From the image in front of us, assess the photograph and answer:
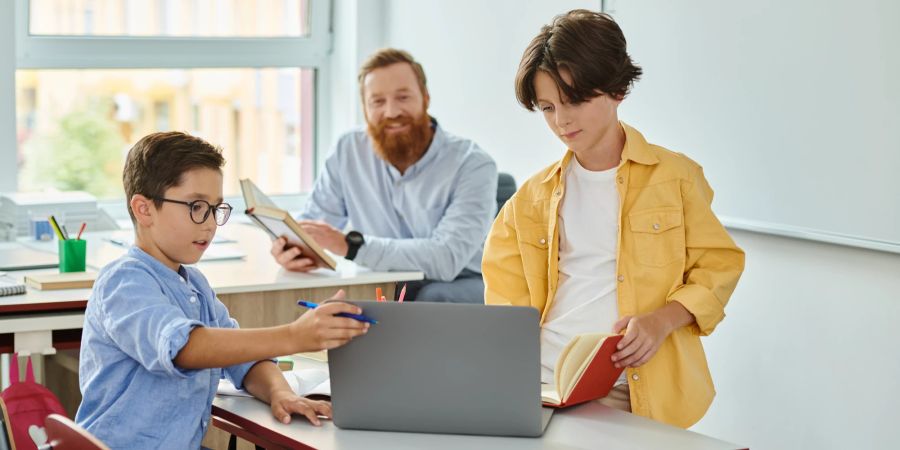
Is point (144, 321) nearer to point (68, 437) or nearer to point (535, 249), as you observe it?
point (68, 437)

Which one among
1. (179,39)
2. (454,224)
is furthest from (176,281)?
(179,39)

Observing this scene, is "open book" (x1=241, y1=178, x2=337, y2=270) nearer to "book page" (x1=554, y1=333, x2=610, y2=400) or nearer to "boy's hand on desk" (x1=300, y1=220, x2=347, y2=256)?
"boy's hand on desk" (x1=300, y1=220, x2=347, y2=256)

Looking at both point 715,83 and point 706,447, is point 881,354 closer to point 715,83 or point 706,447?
point 715,83

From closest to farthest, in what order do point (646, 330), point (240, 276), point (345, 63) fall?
point (646, 330) < point (240, 276) < point (345, 63)

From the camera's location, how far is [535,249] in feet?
7.59

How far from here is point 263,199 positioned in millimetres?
3355

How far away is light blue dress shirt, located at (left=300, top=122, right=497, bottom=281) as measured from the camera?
357 cm

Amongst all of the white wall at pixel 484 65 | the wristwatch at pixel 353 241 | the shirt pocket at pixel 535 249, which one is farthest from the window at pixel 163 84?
the shirt pocket at pixel 535 249

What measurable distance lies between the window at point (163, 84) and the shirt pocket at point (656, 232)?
3242mm

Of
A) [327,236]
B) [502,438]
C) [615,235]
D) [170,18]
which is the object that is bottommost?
[502,438]

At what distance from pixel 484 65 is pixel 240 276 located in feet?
5.25

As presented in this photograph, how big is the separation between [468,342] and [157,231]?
63 cm

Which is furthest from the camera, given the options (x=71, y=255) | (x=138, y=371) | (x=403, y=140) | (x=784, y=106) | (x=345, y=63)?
(x=345, y=63)

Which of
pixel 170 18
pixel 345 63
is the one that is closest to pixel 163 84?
pixel 170 18
